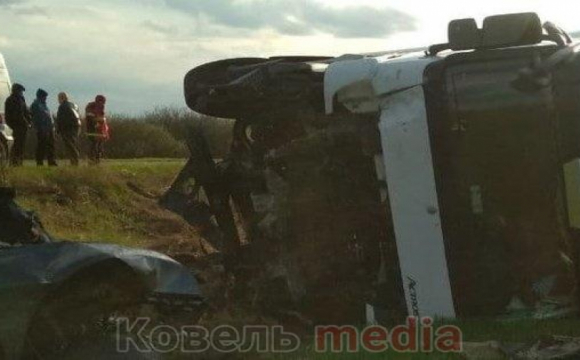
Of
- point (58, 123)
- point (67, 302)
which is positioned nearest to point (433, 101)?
point (67, 302)

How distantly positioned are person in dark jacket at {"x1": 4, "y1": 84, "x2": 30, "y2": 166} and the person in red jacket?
2.13m

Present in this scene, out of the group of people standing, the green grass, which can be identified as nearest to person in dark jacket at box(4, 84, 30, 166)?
the group of people standing

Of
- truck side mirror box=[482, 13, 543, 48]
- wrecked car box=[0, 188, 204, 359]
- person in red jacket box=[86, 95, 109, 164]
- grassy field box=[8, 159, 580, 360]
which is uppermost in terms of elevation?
truck side mirror box=[482, 13, 543, 48]

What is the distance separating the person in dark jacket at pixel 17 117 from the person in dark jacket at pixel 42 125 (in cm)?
68

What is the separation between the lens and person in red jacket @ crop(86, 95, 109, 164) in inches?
816

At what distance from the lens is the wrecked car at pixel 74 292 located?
16.2ft

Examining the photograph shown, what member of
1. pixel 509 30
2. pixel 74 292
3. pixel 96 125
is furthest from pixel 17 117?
pixel 74 292

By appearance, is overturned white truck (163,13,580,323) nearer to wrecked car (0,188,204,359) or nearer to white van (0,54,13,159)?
wrecked car (0,188,204,359)

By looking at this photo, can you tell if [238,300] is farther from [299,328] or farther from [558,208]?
[558,208]

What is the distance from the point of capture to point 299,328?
7.13 metres

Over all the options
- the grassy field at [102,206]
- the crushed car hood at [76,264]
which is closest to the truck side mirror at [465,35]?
the crushed car hood at [76,264]

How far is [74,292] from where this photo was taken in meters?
5.19

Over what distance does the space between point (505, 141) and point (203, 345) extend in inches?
85.5

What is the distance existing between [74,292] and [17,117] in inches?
544
